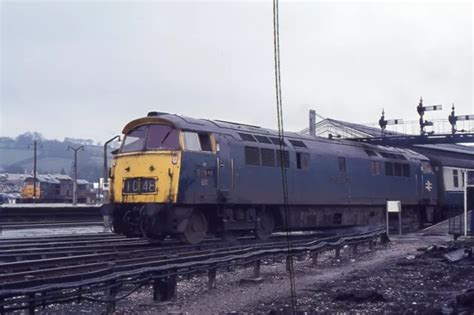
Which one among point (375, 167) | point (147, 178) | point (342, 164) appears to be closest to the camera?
point (147, 178)

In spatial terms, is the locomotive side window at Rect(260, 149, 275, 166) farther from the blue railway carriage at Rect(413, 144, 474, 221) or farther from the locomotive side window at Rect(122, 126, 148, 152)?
the blue railway carriage at Rect(413, 144, 474, 221)

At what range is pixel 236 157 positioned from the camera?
18.1 m

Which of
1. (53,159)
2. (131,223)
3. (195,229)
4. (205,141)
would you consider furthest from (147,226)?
(53,159)

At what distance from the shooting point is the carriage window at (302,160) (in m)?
21.0

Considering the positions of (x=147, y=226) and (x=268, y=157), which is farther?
(x=268, y=157)

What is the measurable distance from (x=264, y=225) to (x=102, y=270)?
422 inches

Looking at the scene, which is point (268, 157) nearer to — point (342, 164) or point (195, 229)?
point (195, 229)

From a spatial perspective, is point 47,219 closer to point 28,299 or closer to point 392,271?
point 392,271

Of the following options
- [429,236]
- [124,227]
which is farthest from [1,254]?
[429,236]

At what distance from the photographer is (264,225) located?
766 inches

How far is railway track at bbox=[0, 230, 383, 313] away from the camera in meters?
7.73

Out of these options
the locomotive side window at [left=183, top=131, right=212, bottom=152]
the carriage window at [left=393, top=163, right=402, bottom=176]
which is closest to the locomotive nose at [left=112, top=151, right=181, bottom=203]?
the locomotive side window at [left=183, top=131, right=212, bottom=152]

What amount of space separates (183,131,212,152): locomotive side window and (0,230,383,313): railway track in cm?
275

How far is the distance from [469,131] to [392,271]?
2181 centimetres
